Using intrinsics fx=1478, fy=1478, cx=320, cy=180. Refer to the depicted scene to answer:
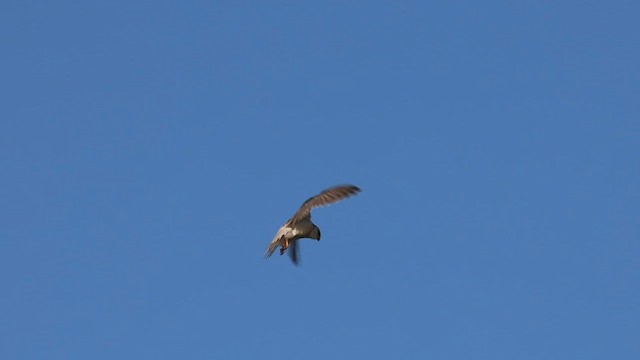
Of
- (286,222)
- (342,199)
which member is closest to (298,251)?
(286,222)

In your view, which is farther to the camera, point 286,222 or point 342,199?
point 286,222

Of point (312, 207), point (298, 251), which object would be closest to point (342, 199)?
point (312, 207)

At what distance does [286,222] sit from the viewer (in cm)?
3997

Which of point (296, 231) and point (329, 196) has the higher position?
point (296, 231)

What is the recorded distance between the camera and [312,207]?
1499 inches

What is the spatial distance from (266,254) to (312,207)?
2.17 m

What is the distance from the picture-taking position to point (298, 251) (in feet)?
133

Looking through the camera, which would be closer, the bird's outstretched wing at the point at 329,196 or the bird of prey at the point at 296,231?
the bird's outstretched wing at the point at 329,196

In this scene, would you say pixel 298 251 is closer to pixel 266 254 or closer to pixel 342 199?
pixel 266 254

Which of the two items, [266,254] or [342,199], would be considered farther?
[266,254]

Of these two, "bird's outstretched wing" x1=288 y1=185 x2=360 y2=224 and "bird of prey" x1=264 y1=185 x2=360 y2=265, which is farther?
"bird of prey" x1=264 y1=185 x2=360 y2=265

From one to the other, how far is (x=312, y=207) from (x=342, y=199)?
1.40m

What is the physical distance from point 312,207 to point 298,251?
2.80 meters

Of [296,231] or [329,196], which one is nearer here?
[329,196]
